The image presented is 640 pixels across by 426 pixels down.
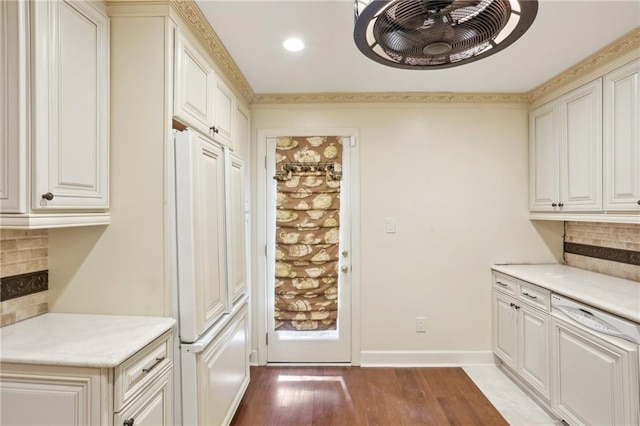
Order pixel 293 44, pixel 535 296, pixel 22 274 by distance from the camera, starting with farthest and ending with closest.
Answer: pixel 535 296 < pixel 293 44 < pixel 22 274

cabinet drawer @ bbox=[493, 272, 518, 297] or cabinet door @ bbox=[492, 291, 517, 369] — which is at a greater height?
cabinet drawer @ bbox=[493, 272, 518, 297]

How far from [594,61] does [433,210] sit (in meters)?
1.51

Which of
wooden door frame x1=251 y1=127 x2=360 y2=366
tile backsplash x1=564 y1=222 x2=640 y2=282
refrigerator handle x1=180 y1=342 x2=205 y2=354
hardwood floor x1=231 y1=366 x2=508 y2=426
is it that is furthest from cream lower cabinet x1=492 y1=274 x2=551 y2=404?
refrigerator handle x1=180 y1=342 x2=205 y2=354

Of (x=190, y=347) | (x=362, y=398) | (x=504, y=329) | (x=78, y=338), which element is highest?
(x=78, y=338)

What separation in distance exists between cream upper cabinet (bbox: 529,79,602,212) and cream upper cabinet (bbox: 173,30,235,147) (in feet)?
8.44

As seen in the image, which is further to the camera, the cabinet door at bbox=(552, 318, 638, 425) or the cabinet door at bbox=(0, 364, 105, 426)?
the cabinet door at bbox=(552, 318, 638, 425)

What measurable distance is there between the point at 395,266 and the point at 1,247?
2.59 m

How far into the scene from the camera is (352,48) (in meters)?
2.01

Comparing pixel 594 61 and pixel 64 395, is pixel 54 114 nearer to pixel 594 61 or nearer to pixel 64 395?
pixel 64 395

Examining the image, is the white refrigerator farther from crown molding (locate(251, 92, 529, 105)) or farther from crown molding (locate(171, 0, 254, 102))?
crown molding (locate(251, 92, 529, 105))

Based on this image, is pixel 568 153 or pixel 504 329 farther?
pixel 504 329

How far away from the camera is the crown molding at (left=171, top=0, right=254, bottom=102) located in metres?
1.57

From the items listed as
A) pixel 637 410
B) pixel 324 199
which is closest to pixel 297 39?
pixel 324 199

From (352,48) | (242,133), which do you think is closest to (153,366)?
(242,133)
